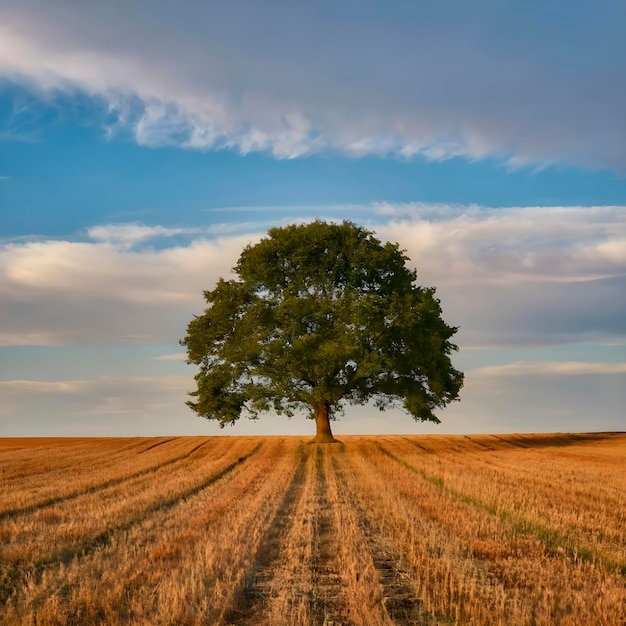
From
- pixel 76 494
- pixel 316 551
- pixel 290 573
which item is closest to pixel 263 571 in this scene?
pixel 290 573

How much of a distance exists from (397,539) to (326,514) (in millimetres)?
3296

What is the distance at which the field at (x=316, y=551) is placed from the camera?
301 inches

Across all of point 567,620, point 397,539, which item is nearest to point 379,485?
point 397,539

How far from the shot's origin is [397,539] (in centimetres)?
1145

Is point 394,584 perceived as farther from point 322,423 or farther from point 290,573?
point 322,423

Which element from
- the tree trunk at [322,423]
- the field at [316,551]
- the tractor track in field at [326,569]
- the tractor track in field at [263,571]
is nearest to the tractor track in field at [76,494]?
the field at [316,551]

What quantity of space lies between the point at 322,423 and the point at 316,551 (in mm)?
31888

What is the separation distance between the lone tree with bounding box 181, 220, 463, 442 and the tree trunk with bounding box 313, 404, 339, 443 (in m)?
0.07

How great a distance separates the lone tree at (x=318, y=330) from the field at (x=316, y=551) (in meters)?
16.6

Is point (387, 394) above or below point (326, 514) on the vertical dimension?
above

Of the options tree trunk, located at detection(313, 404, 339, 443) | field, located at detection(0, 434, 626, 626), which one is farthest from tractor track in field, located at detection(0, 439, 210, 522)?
tree trunk, located at detection(313, 404, 339, 443)

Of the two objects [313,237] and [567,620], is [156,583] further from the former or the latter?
[313,237]

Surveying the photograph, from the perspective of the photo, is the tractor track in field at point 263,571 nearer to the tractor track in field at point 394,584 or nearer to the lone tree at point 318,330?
the tractor track in field at point 394,584

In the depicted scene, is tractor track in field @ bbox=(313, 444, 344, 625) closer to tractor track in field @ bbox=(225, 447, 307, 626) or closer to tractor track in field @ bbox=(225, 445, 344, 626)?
tractor track in field @ bbox=(225, 445, 344, 626)
